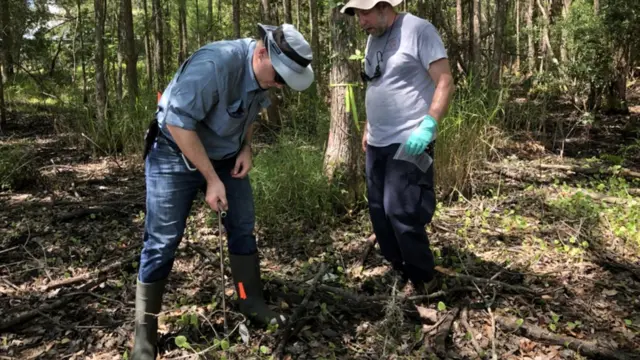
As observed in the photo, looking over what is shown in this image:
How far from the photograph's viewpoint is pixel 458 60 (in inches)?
274

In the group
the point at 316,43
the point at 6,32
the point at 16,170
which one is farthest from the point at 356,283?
the point at 6,32

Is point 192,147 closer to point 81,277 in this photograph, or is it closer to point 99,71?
point 81,277

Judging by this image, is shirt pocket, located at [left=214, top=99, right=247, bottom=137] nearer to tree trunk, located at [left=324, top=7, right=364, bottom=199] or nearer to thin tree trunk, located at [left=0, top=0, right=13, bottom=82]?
tree trunk, located at [left=324, top=7, right=364, bottom=199]

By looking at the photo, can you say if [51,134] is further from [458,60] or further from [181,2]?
[458,60]

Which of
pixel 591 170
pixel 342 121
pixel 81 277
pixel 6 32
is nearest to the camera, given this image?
pixel 81 277

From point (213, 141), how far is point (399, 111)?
3.34 feet

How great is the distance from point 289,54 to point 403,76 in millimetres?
824

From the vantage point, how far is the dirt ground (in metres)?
2.51

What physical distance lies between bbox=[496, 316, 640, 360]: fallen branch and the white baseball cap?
163 centimetres

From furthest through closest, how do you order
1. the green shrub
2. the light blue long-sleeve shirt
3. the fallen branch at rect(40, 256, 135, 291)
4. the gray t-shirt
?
the green shrub → the fallen branch at rect(40, 256, 135, 291) → the gray t-shirt → the light blue long-sleeve shirt

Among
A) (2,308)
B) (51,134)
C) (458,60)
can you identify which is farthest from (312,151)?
(51,134)

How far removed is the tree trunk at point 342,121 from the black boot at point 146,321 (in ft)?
6.54

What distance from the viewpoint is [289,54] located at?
206 centimetres

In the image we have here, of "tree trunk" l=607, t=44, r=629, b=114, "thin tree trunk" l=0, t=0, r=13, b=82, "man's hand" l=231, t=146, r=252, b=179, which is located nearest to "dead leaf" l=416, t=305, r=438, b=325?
"man's hand" l=231, t=146, r=252, b=179
